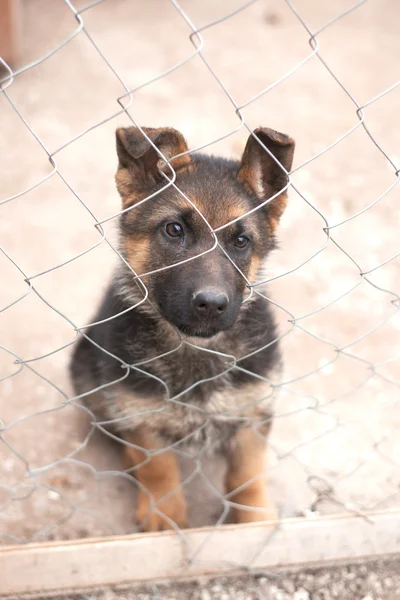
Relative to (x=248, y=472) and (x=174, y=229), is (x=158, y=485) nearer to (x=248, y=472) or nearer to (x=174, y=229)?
(x=248, y=472)

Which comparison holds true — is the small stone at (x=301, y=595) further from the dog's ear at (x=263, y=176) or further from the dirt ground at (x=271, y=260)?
the dog's ear at (x=263, y=176)

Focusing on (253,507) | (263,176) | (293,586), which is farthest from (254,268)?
(293,586)

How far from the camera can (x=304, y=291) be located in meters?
5.03

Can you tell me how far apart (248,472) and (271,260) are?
122cm

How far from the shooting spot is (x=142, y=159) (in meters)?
3.05

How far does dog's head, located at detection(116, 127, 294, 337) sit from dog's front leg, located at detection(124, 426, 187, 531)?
793mm

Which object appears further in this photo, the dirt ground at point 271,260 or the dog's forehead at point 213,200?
the dirt ground at point 271,260

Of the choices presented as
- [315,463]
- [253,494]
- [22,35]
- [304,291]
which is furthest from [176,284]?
[22,35]

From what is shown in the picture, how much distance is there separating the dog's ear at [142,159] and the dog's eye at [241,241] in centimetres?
42

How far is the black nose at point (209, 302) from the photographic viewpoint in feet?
8.93

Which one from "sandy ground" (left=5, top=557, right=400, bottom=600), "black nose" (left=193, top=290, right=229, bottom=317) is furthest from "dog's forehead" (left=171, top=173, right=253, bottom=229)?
"sandy ground" (left=5, top=557, right=400, bottom=600)

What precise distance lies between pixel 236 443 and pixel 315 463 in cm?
57

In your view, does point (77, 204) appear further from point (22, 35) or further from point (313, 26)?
point (313, 26)

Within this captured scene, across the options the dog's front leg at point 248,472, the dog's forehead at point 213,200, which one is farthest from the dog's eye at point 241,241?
the dog's front leg at point 248,472
